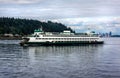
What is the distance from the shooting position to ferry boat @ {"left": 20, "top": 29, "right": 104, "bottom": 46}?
424 feet

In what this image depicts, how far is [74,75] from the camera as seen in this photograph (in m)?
44.2

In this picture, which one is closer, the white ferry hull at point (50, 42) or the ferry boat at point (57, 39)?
the white ferry hull at point (50, 42)

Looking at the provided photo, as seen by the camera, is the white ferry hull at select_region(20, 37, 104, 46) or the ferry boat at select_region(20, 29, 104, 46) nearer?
the white ferry hull at select_region(20, 37, 104, 46)

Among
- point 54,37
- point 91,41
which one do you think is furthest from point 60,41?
point 91,41

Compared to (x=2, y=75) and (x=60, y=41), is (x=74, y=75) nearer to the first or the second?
(x=2, y=75)

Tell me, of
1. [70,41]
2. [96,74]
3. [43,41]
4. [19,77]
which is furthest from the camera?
[70,41]

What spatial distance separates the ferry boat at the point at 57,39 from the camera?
129m

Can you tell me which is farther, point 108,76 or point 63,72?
point 63,72

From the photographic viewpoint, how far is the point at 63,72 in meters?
46.8

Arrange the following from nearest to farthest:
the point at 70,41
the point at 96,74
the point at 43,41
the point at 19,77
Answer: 1. the point at 19,77
2. the point at 96,74
3. the point at 43,41
4. the point at 70,41

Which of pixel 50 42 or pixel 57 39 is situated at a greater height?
pixel 57 39

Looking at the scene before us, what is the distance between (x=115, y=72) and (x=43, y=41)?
3373 inches

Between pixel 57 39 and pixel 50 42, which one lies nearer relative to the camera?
pixel 50 42

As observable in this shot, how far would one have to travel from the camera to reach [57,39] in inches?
5418
